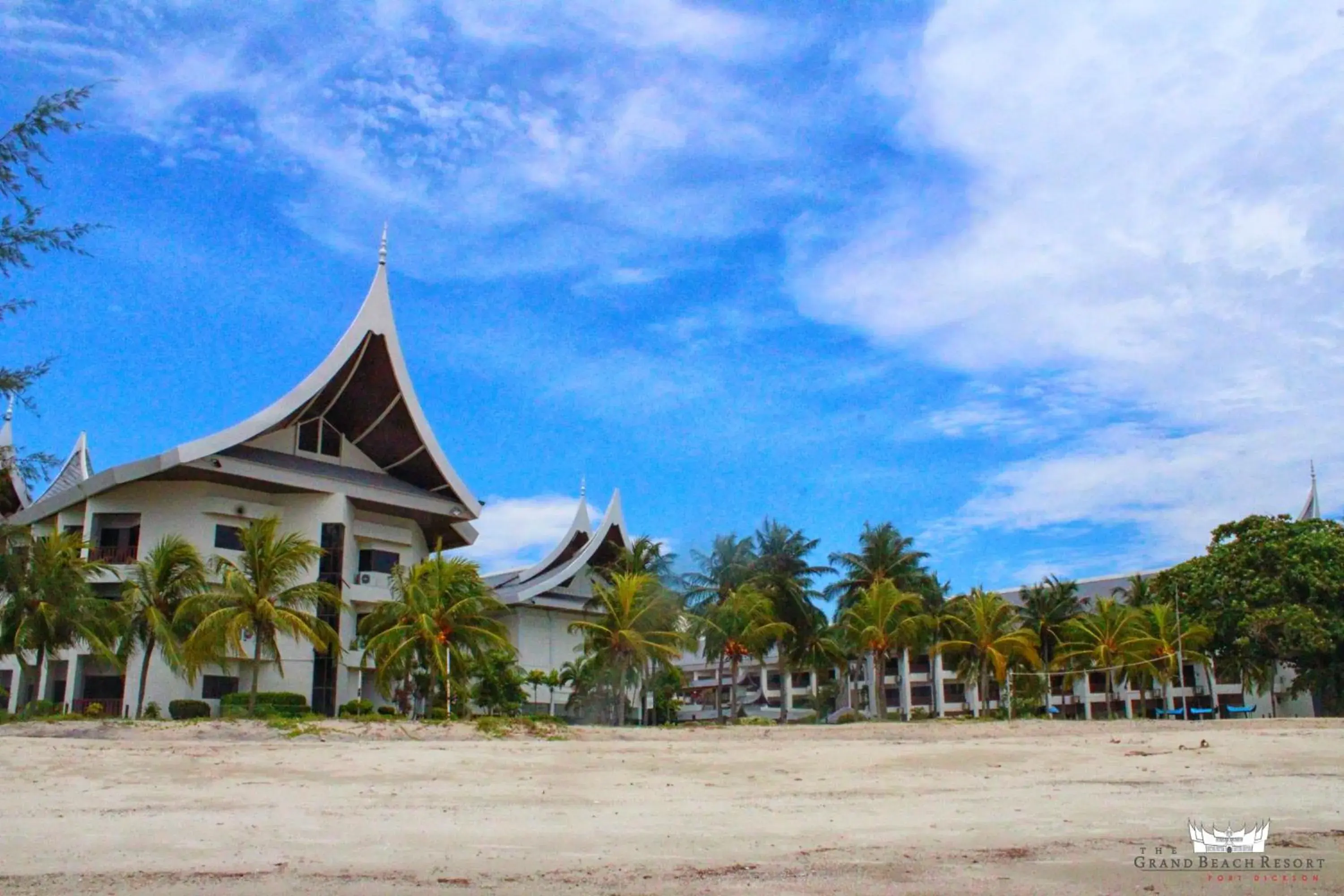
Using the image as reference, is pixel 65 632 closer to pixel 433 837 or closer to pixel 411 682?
pixel 411 682

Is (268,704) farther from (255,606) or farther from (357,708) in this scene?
(255,606)

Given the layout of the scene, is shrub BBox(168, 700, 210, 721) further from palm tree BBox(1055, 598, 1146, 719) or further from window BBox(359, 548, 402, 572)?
palm tree BBox(1055, 598, 1146, 719)

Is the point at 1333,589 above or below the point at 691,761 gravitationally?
above

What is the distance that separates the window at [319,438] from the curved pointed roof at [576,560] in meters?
8.45

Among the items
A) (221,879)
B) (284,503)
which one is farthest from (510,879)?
(284,503)

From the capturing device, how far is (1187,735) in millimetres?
21500

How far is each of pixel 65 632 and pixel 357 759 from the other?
1387 centimetres

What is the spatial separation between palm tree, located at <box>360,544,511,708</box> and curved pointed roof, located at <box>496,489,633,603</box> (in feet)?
35.6

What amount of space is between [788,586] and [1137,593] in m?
20.2

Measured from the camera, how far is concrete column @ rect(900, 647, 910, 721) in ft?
192

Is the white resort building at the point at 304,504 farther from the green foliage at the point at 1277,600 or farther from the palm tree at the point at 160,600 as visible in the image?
the green foliage at the point at 1277,600

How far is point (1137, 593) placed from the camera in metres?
53.7

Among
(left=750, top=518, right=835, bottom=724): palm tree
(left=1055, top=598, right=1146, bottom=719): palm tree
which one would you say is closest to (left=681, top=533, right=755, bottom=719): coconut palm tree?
(left=750, top=518, right=835, bottom=724): palm tree

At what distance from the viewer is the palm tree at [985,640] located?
40.4 meters
